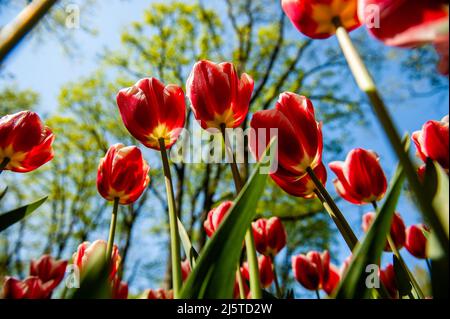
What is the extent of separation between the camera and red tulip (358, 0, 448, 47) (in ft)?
0.85

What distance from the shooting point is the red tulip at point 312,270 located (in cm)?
106

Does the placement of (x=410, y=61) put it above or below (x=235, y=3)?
below

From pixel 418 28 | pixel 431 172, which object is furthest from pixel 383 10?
pixel 431 172

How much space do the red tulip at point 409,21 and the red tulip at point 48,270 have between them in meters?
0.93

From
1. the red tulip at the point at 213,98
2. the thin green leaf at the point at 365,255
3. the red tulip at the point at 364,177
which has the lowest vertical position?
the thin green leaf at the point at 365,255

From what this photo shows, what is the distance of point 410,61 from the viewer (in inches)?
176

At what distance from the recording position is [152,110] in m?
0.58

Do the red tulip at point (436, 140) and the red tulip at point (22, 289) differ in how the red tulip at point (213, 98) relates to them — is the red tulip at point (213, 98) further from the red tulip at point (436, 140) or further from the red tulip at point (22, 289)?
the red tulip at point (22, 289)

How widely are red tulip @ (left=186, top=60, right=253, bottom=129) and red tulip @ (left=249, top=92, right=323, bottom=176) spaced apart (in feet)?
0.20

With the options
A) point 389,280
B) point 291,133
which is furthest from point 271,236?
point 291,133

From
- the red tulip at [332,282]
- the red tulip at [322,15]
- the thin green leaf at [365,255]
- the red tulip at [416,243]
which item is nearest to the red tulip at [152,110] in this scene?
the red tulip at [322,15]

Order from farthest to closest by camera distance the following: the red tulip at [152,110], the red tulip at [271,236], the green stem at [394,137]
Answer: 1. the red tulip at [271,236]
2. the red tulip at [152,110]
3. the green stem at [394,137]

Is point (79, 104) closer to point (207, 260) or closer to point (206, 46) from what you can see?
point (206, 46)
